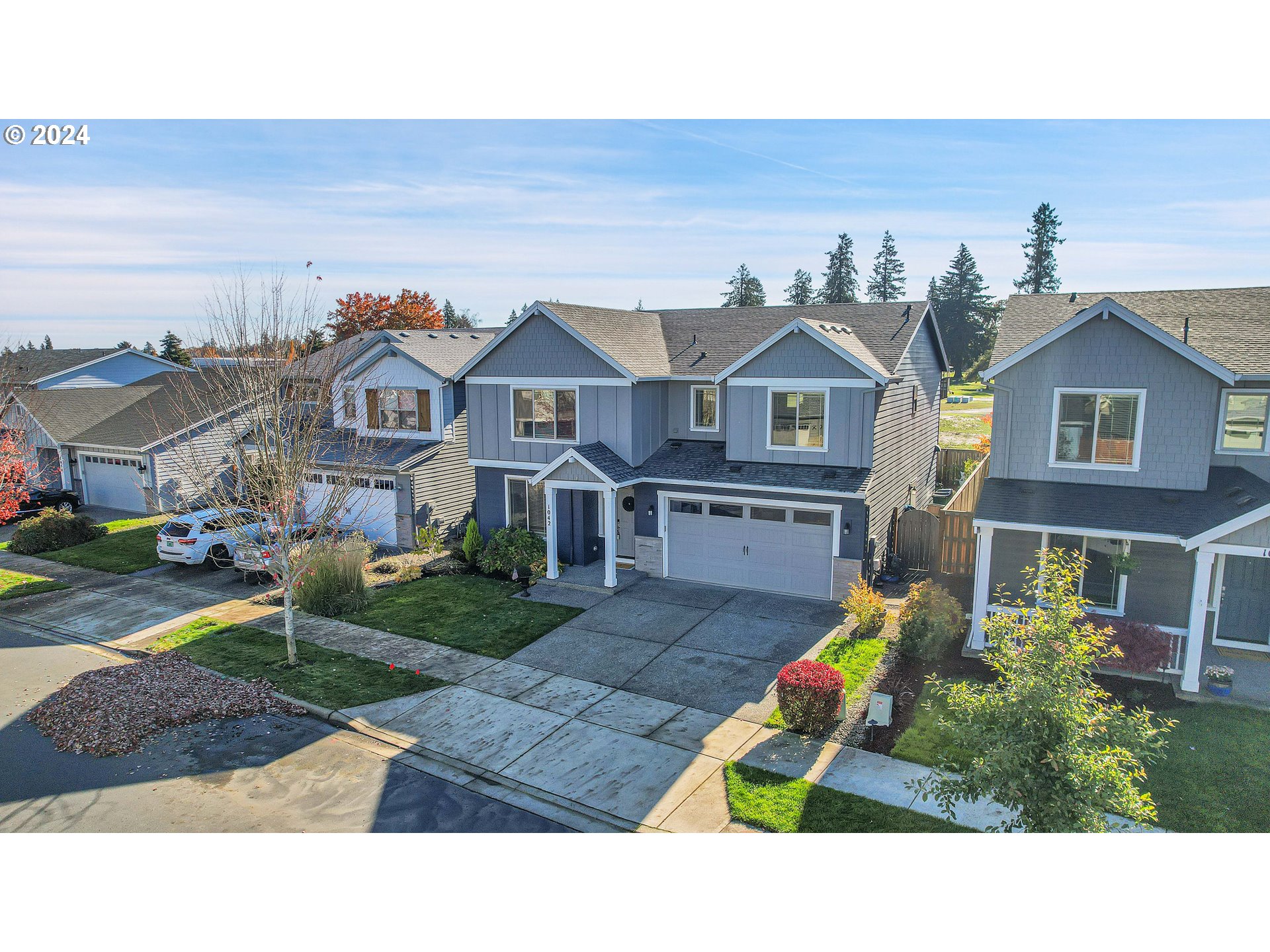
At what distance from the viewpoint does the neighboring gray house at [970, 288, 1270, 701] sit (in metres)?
12.9

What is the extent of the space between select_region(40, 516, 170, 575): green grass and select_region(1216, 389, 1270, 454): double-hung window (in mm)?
25651

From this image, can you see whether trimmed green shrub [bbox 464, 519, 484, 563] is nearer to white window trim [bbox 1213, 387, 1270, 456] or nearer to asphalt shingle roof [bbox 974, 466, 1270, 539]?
asphalt shingle roof [bbox 974, 466, 1270, 539]

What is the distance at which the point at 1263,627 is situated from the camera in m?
13.5

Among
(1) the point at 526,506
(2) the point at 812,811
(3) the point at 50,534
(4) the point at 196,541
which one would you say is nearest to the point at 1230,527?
(2) the point at 812,811

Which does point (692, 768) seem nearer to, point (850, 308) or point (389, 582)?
point (389, 582)

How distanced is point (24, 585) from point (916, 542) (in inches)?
903

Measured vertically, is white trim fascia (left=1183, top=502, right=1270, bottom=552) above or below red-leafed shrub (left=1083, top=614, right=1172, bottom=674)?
above

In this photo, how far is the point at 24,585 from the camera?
63.6ft

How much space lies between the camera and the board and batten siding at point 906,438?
1709cm

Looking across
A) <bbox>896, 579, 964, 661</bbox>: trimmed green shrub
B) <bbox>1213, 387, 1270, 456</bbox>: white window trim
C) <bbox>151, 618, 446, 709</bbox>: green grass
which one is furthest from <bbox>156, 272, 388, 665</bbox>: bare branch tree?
<bbox>1213, 387, 1270, 456</bbox>: white window trim

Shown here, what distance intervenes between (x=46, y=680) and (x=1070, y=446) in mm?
19349

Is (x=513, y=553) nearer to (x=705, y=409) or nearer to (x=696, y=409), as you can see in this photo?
(x=696, y=409)

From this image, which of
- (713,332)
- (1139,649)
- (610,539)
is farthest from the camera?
(713,332)

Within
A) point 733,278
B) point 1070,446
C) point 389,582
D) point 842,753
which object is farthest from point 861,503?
point 733,278
